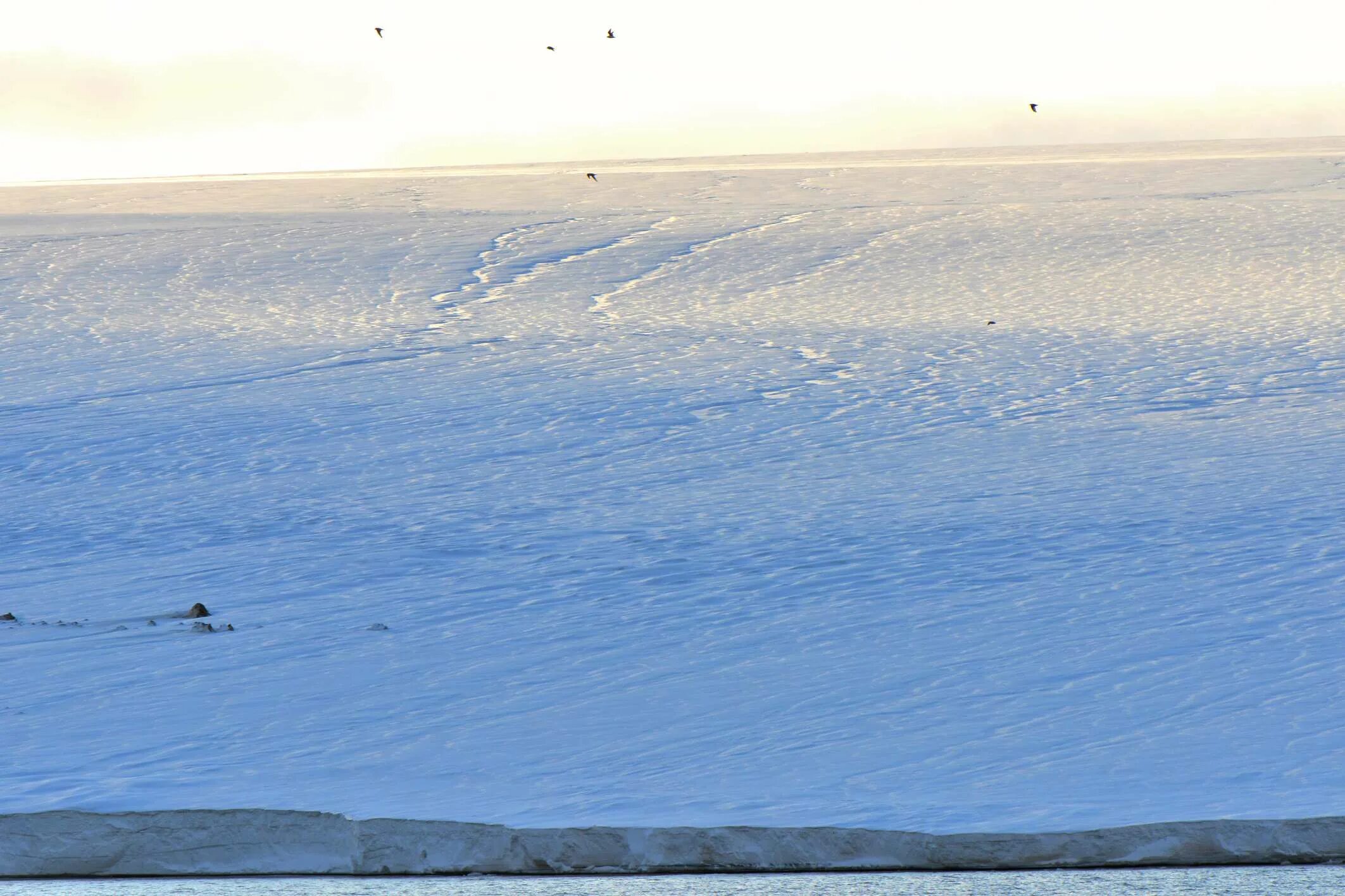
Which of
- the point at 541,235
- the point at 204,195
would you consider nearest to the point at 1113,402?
the point at 541,235

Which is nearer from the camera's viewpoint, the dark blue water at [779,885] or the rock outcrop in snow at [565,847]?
the dark blue water at [779,885]

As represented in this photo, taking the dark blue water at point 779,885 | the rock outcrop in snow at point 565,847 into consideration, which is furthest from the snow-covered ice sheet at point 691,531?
the dark blue water at point 779,885

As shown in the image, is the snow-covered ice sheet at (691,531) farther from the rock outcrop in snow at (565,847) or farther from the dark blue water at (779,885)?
the dark blue water at (779,885)

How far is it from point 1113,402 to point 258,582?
399 centimetres

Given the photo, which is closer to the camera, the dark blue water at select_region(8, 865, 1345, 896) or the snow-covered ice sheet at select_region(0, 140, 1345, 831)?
the dark blue water at select_region(8, 865, 1345, 896)

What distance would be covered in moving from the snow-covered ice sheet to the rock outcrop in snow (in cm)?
9

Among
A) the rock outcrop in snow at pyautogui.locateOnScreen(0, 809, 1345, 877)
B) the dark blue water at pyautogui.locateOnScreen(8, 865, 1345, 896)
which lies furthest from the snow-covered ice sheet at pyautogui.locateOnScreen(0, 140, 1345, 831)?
the dark blue water at pyautogui.locateOnScreen(8, 865, 1345, 896)

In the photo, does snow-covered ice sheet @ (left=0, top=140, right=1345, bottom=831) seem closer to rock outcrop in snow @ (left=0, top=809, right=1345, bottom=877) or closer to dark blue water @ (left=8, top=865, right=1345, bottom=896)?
rock outcrop in snow @ (left=0, top=809, right=1345, bottom=877)

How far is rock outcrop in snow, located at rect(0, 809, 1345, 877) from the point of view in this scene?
274 centimetres

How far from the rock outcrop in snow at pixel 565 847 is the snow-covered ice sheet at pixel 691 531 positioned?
9cm

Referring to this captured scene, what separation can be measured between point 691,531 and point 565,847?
9.01ft

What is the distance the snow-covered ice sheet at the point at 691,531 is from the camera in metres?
3.29

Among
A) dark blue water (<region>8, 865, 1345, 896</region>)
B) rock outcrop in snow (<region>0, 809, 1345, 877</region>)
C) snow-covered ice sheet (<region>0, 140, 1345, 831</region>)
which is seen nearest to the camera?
dark blue water (<region>8, 865, 1345, 896</region>)

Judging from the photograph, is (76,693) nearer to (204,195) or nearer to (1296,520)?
(1296,520)
